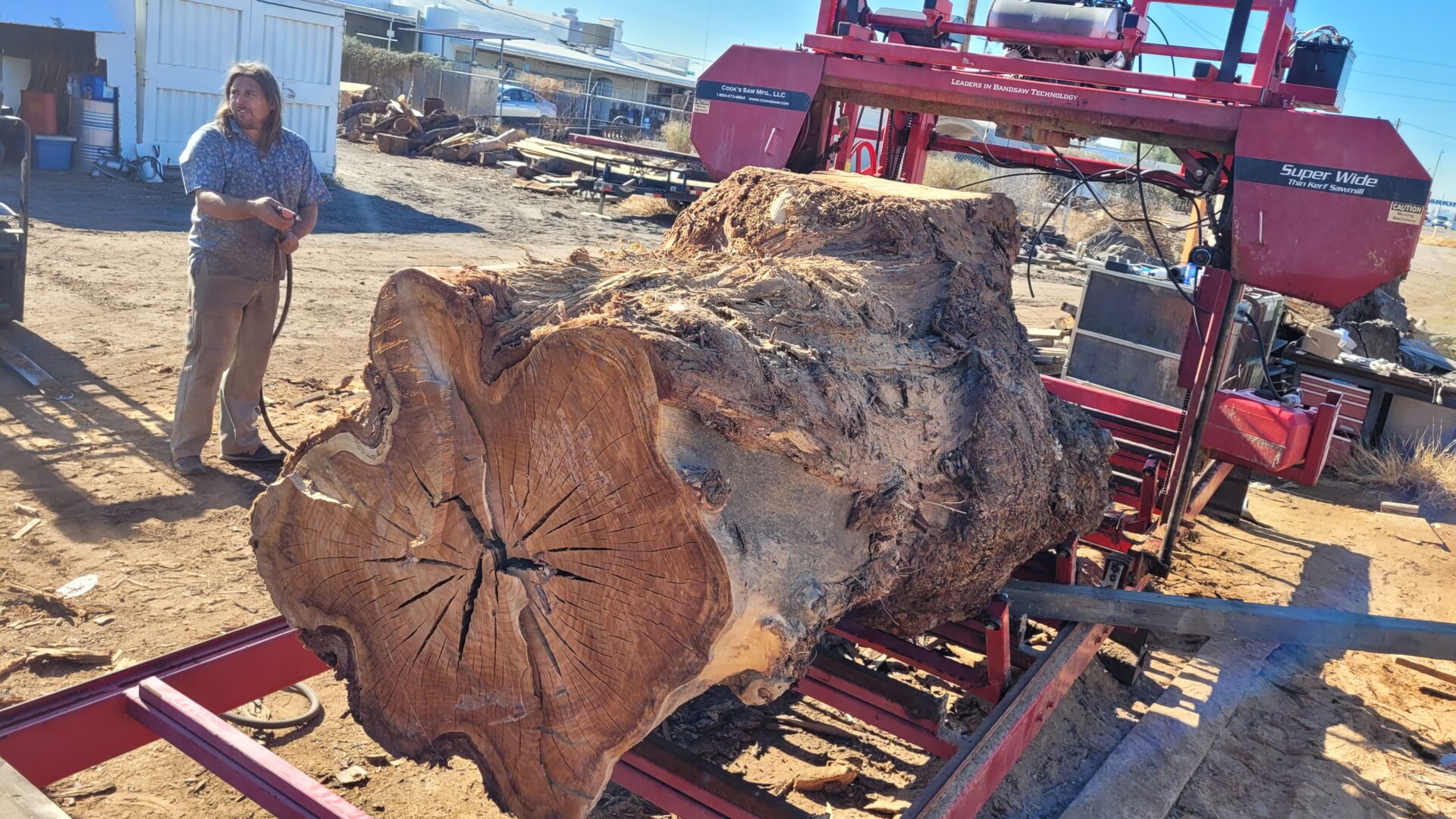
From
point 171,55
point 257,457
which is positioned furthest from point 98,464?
point 171,55

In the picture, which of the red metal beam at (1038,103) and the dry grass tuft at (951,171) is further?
the dry grass tuft at (951,171)

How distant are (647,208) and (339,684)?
626 inches

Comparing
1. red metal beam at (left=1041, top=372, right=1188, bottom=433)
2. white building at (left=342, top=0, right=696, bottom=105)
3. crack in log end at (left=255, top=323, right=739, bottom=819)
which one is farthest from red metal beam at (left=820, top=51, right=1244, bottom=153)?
white building at (left=342, top=0, right=696, bottom=105)

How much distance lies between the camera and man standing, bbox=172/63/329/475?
477cm

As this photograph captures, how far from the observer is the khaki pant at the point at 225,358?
5039 mm

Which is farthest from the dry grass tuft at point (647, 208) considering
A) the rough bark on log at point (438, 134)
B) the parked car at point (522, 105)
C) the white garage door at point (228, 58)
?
the parked car at point (522, 105)

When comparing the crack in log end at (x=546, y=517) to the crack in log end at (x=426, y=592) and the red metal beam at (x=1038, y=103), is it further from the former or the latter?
the red metal beam at (x=1038, y=103)

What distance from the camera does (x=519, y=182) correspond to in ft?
67.4

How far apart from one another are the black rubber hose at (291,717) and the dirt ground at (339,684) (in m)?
0.04

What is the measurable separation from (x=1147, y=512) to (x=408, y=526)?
3.72m

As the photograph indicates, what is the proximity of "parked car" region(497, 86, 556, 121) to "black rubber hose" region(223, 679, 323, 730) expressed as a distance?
25.9 metres

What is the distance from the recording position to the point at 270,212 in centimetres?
462

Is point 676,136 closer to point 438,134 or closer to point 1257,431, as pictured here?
point 438,134

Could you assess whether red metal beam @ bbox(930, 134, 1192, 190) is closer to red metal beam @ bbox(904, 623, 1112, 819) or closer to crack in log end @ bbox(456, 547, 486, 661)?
red metal beam @ bbox(904, 623, 1112, 819)
